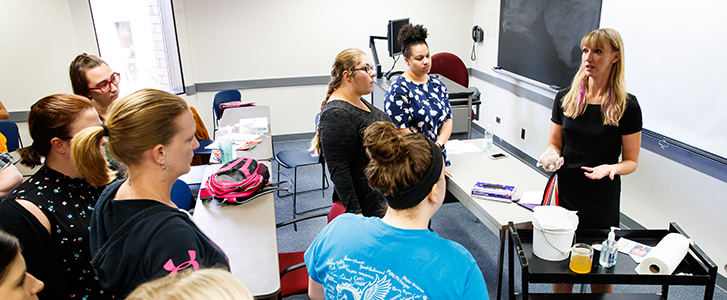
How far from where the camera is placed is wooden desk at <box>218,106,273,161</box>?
3074mm

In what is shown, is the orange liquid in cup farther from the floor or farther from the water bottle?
the water bottle

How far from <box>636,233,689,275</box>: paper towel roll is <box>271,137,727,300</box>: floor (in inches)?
41.9

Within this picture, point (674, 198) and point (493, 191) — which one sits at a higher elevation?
point (493, 191)

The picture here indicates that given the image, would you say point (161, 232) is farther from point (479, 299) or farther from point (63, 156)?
point (479, 299)

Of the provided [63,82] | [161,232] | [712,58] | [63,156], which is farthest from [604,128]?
[63,82]

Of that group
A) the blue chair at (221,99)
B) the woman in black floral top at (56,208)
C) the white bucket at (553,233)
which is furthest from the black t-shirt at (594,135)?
the blue chair at (221,99)

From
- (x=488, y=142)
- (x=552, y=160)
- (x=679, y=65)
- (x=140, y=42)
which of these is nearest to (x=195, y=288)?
(x=552, y=160)

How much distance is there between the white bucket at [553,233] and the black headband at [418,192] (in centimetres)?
79

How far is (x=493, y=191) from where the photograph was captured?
2.43 metres

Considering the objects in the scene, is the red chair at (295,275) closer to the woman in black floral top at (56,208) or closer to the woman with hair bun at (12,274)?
the woman in black floral top at (56,208)

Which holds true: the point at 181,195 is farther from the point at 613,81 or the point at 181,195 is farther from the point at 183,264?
the point at 613,81

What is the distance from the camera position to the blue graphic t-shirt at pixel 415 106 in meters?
2.70

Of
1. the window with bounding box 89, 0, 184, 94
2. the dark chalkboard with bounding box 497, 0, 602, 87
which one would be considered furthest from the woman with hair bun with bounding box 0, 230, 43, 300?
the window with bounding box 89, 0, 184, 94

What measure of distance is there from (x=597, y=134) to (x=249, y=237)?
5.49 ft
